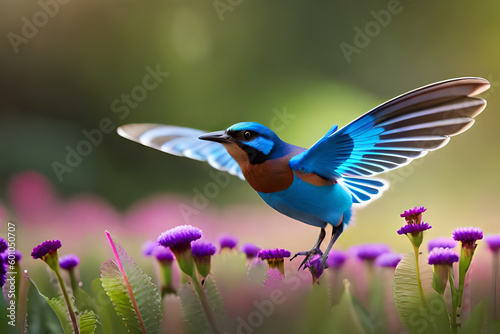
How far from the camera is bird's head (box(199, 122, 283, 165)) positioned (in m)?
0.37

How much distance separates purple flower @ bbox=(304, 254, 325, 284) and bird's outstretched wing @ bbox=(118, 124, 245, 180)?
0.14 meters

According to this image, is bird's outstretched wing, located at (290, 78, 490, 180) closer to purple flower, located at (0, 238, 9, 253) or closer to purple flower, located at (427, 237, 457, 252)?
purple flower, located at (427, 237, 457, 252)

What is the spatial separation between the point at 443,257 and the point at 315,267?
0.08 m

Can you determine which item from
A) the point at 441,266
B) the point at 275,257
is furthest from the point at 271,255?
the point at 441,266

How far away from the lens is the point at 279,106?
99 centimetres

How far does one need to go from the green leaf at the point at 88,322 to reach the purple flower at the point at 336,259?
0.17 m

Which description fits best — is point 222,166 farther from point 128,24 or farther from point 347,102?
point 128,24

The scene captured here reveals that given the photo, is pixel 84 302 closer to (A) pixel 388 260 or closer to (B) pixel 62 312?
(B) pixel 62 312

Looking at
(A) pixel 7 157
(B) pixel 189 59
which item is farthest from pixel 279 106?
(A) pixel 7 157

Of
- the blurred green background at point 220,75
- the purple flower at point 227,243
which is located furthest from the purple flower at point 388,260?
Result: the blurred green background at point 220,75

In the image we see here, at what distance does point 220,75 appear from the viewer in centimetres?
109

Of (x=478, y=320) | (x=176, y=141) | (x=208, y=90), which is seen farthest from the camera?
(x=208, y=90)

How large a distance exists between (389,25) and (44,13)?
2.64 feet

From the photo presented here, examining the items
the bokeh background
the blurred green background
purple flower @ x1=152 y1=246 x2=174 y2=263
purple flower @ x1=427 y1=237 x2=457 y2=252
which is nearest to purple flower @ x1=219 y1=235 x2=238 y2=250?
purple flower @ x1=152 y1=246 x2=174 y2=263
